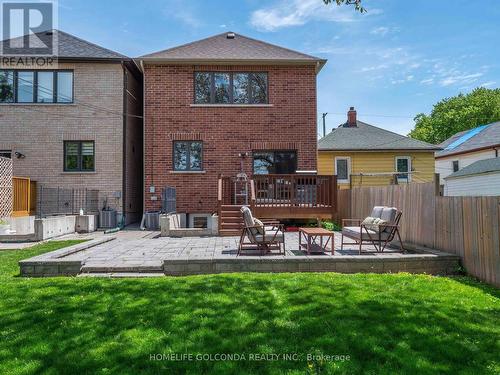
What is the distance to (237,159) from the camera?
14.9m

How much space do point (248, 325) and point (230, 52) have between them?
1346 centimetres

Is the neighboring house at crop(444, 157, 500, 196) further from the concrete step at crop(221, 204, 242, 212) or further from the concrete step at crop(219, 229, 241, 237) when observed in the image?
the concrete step at crop(219, 229, 241, 237)

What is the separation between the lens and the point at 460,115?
47000 millimetres

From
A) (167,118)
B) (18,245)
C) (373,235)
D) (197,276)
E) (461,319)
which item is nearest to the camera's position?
(461,319)

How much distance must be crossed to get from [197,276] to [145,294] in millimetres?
1272

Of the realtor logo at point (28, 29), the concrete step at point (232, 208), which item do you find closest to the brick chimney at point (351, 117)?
Answer: the concrete step at point (232, 208)

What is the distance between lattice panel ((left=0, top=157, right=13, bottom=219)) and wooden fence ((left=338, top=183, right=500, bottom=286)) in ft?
41.6

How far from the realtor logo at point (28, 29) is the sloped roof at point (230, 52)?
15.5ft

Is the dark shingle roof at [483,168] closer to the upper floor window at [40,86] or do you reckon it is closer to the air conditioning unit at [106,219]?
the air conditioning unit at [106,219]

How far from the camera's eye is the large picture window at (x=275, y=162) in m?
15.0

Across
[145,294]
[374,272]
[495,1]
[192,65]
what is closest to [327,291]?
[374,272]

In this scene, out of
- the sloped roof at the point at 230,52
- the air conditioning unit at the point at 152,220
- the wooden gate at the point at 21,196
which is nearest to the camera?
the wooden gate at the point at 21,196

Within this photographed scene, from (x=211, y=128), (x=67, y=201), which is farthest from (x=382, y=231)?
(x=67, y=201)

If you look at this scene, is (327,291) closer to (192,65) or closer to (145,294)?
(145,294)
